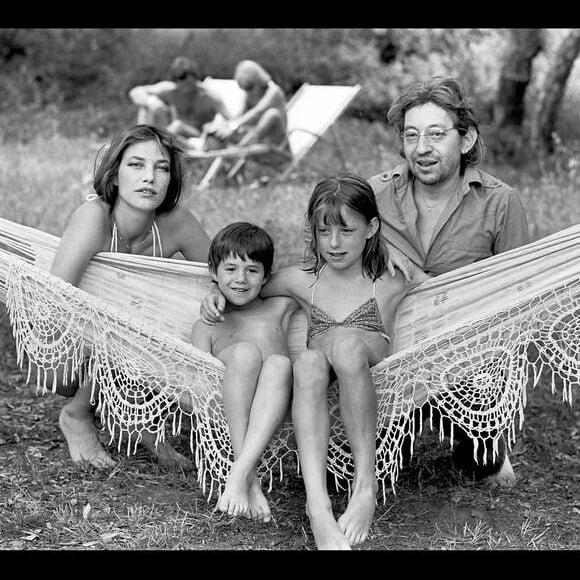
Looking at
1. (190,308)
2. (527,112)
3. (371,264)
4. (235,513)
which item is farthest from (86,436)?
(527,112)

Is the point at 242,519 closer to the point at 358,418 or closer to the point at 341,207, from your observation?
the point at 358,418

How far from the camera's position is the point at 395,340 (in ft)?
9.46

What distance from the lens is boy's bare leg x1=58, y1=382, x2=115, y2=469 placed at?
314cm

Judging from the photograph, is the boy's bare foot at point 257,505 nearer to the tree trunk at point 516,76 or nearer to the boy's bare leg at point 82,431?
the boy's bare leg at point 82,431

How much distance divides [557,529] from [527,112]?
5604 mm

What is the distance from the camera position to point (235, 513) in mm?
2484

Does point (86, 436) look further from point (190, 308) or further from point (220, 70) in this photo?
point (220, 70)

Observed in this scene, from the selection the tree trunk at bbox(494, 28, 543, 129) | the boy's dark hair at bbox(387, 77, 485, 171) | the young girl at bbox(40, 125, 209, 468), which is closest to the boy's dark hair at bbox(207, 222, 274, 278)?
the young girl at bbox(40, 125, 209, 468)

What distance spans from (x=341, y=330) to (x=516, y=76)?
5.17m

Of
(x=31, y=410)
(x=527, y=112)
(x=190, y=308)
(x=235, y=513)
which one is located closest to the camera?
(x=235, y=513)

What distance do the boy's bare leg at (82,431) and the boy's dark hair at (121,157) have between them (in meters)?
0.63

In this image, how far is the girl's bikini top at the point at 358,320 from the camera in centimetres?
A: 274

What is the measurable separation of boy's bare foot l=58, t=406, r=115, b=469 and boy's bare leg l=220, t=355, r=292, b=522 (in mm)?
754

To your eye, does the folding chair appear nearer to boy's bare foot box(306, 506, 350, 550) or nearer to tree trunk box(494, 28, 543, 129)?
tree trunk box(494, 28, 543, 129)
